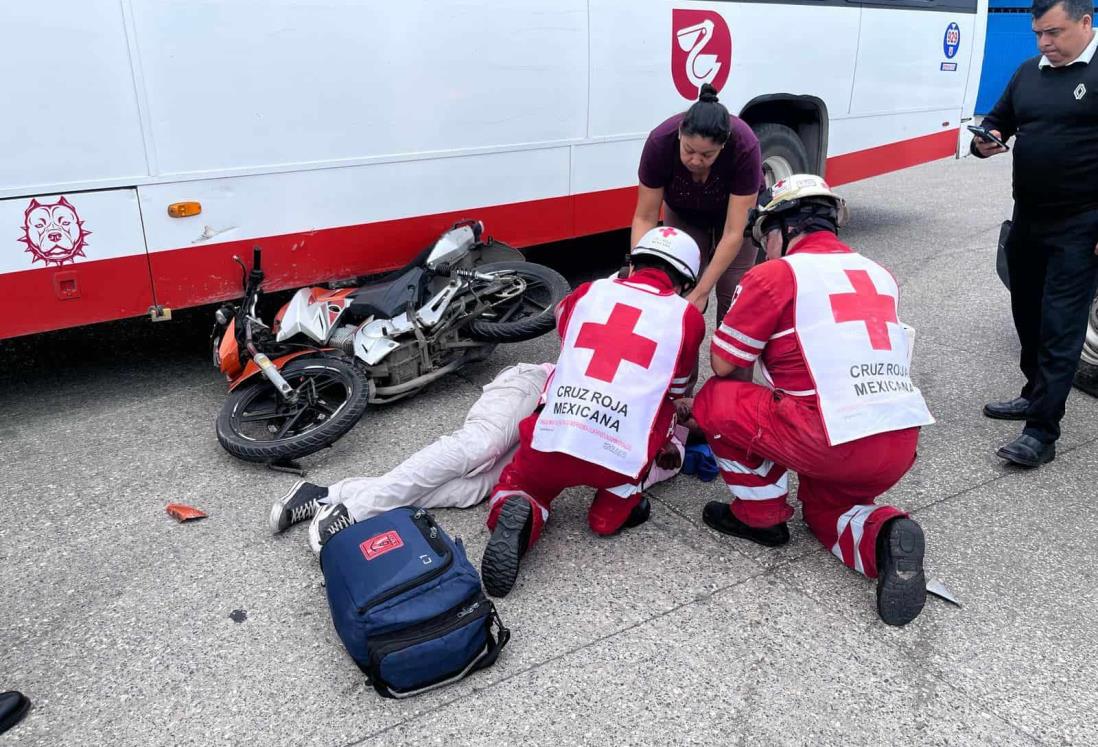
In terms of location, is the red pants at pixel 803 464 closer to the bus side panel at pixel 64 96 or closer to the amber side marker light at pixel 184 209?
the amber side marker light at pixel 184 209

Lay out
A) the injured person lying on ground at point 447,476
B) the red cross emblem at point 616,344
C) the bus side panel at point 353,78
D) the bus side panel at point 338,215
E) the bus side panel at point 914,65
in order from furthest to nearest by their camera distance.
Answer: the bus side panel at point 914,65 → the bus side panel at point 338,215 → the bus side panel at point 353,78 → the injured person lying on ground at point 447,476 → the red cross emblem at point 616,344

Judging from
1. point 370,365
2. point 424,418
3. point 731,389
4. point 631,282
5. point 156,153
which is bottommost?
point 424,418

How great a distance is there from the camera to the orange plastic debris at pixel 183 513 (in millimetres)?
3467

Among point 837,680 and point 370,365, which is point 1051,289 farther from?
point 370,365

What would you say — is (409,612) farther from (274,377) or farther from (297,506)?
(274,377)

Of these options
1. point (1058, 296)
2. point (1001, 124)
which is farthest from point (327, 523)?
point (1001, 124)

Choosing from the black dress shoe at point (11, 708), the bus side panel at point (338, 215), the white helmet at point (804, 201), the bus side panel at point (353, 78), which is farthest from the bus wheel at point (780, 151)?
the black dress shoe at point (11, 708)

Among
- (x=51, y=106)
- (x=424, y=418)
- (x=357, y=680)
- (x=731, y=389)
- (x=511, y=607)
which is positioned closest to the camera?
(x=357, y=680)

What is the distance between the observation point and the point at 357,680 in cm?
258

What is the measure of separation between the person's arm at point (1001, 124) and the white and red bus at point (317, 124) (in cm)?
227

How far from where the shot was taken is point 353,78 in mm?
4508

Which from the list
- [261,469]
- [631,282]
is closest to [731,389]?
[631,282]

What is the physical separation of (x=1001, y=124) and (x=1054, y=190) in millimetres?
455

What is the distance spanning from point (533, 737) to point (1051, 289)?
9.89 feet
